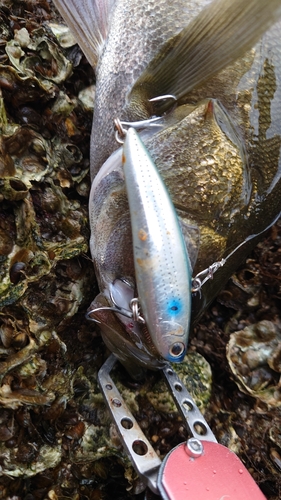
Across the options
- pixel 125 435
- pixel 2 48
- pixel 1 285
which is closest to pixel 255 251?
pixel 125 435

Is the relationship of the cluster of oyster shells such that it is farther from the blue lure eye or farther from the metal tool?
the blue lure eye

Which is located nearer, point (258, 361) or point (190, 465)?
point (190, 465)

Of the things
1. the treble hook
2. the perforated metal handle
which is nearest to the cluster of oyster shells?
the perforated metal handle

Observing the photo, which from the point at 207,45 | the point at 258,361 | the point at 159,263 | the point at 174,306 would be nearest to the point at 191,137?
the point at 207,45

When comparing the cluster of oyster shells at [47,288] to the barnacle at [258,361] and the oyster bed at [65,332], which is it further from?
the barnacle at [258,361]

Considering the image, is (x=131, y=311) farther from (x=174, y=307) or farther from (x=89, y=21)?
(x=89, y=21)

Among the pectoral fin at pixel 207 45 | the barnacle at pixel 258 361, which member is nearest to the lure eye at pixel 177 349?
the barnacle at pixel 258 361

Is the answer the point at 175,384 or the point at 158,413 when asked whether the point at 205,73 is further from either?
→ the point at 158,413
